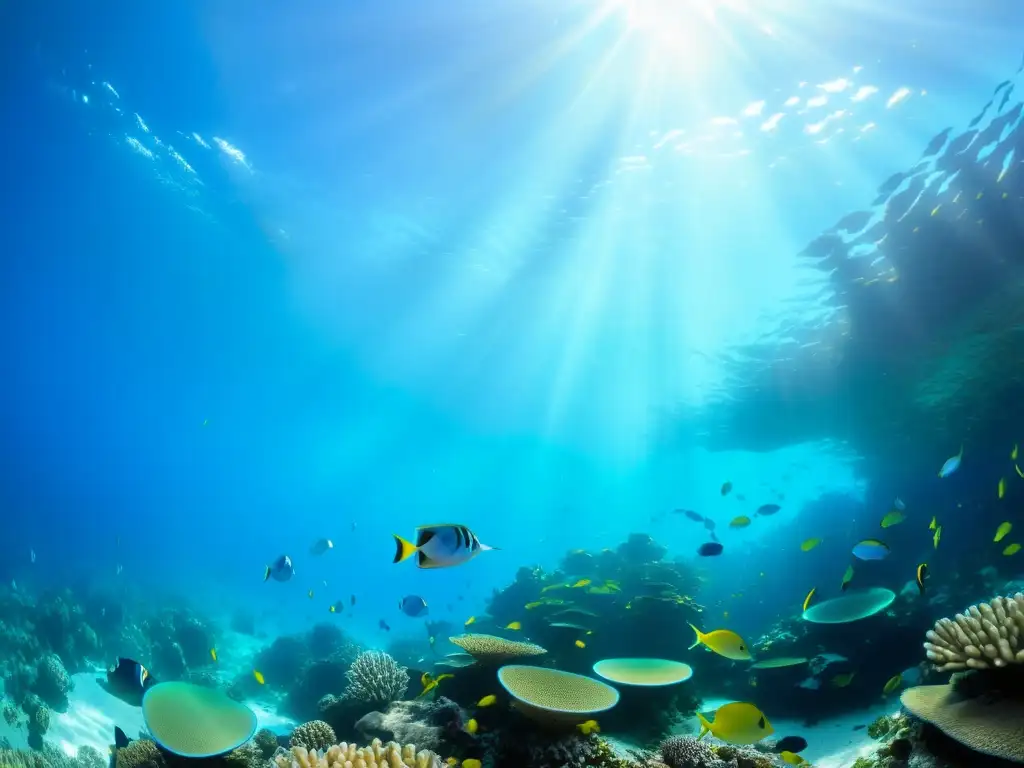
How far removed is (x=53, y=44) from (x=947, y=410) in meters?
40.1

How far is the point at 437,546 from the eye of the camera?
3.34 m

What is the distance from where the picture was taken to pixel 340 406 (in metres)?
50.9

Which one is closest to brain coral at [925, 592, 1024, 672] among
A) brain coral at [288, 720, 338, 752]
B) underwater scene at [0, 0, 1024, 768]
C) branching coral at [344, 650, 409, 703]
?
underwater scene at [0, 0, 1024, 768]

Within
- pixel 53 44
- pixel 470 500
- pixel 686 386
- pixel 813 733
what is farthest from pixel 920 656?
pixel 470 500

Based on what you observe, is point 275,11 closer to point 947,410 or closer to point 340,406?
point 947,410

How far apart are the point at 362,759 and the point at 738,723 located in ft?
9.77

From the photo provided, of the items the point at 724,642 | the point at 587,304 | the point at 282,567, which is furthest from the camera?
the point at 587,304

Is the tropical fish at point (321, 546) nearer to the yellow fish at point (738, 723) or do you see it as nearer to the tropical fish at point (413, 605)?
the tropical fish at point (413, 605)

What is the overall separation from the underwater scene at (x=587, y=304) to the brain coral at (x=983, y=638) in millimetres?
31

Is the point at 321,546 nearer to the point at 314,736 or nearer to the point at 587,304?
the point at 314,736

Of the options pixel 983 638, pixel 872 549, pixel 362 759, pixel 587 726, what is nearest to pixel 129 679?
pixel 362 759

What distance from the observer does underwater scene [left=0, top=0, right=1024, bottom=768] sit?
6.06m

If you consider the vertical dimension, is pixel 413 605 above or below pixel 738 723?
above

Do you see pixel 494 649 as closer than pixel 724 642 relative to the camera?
No
